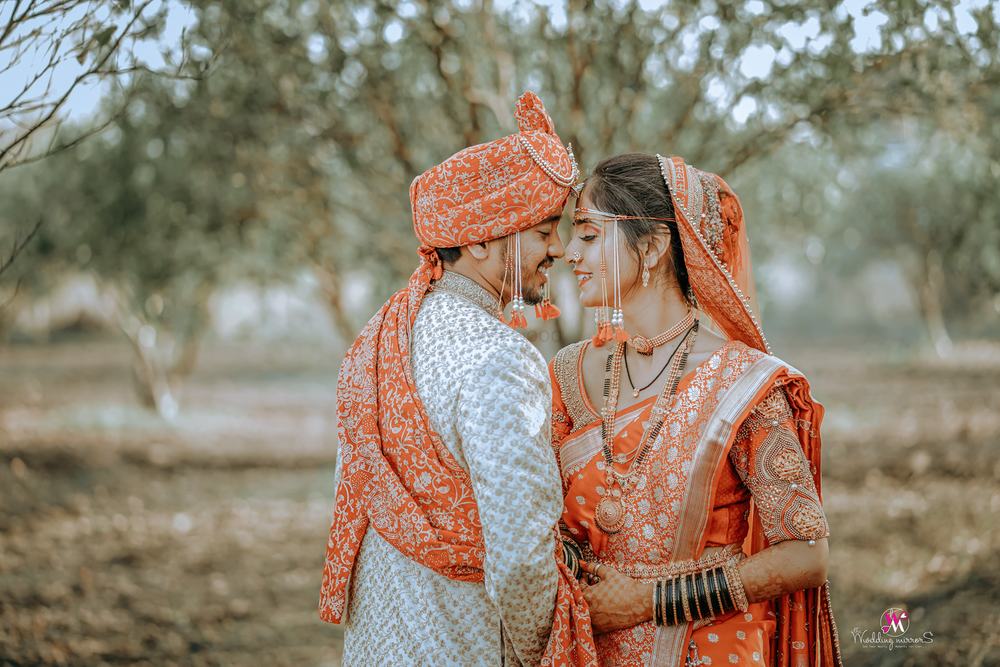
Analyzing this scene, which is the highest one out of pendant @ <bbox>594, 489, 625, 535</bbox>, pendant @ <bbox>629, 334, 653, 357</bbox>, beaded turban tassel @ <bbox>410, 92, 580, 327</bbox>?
beaded turban tassel @ <bbox>410, 92, 580, 327</bbox>

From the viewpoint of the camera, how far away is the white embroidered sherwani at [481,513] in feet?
5.78

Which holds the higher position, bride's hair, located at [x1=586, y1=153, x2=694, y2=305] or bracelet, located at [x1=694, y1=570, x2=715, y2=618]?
bride's hair, located at [x1=586, y1=153, x2=694, y2=305]

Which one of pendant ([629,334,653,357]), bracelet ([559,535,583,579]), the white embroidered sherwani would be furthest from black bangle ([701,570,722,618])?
pendant ([629,334,653,357])

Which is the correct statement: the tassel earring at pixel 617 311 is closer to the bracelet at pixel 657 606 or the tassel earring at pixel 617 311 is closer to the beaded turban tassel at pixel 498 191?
the beaded turban tassel at pixel 498 191

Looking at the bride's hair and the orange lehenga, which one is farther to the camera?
the bride's hair

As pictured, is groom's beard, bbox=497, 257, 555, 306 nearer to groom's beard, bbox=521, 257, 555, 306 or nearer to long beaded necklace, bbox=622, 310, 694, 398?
groom's beard, bbox=521, 257, 555, 306

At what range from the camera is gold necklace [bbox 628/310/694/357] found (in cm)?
238

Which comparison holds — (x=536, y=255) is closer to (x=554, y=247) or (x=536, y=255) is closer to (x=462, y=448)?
(x=554, y=247)

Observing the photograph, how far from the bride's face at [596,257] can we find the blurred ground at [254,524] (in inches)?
135

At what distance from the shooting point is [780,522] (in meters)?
2.02

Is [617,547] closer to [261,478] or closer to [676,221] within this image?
[676,221]

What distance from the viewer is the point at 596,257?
2.31 metres

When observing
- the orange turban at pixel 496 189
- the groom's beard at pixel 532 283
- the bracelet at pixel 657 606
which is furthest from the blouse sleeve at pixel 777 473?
the orange turban at pixel 496 189

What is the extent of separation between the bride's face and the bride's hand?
82 centimetres
